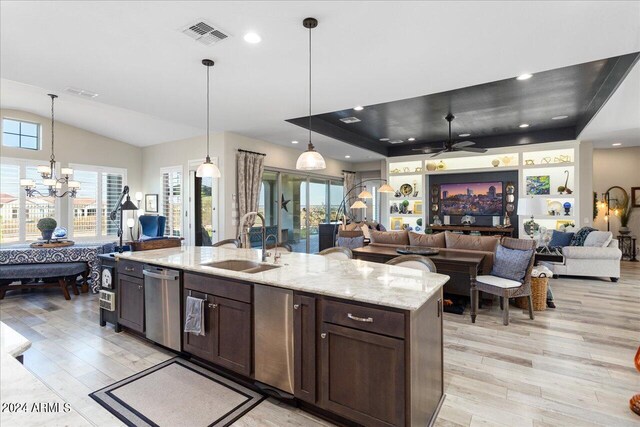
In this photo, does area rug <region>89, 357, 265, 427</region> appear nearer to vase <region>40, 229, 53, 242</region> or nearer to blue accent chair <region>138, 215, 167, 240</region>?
vase <region>40, 229, 53, 242</region>

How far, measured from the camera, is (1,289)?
489cm

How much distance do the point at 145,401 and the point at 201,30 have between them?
2977mm

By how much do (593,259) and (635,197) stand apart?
13.4ft

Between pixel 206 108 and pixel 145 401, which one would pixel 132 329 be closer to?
pixel 145 401

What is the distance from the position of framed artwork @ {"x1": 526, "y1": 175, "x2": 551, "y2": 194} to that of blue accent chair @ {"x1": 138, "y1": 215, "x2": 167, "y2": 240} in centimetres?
859

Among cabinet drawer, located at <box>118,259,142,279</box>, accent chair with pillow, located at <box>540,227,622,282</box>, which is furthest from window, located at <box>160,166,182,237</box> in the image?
accent chair with pillow, located at <box>540,227,622,282</box>

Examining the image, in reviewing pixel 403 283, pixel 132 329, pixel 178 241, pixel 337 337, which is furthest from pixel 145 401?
pixel 178 241

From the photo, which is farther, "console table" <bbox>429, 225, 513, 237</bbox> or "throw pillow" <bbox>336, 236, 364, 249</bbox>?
"console table" <bbox>429, 225, 513, 237</bbox>

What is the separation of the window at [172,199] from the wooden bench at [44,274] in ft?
6.74

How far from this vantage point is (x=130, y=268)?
3365 millimetres

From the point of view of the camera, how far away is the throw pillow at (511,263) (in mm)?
3898

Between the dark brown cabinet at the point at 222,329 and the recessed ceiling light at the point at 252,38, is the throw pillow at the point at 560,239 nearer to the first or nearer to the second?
the dark brown cabinet at the point at 222,329

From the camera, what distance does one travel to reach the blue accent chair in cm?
730

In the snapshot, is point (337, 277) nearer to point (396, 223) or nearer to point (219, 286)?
point (219, 286)
